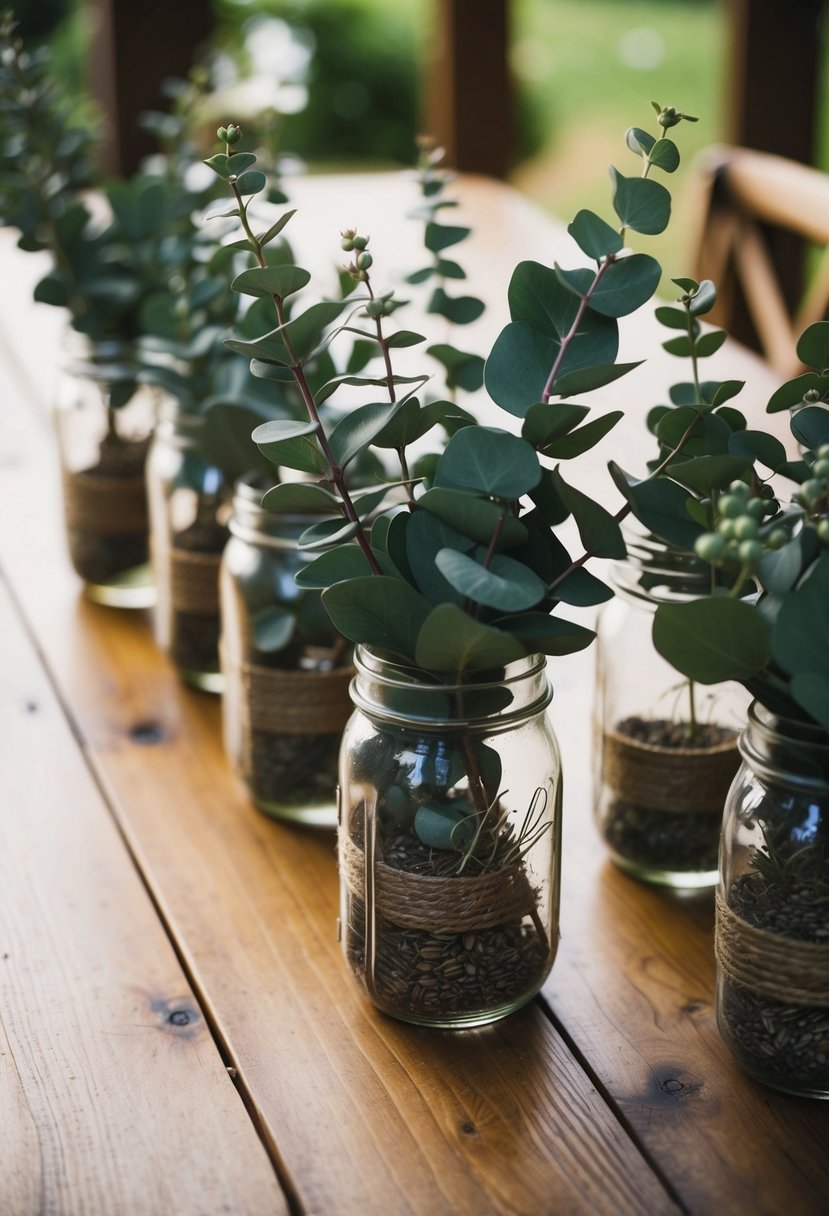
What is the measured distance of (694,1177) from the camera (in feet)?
1.93

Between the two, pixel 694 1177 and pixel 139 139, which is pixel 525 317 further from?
pixel 139 139

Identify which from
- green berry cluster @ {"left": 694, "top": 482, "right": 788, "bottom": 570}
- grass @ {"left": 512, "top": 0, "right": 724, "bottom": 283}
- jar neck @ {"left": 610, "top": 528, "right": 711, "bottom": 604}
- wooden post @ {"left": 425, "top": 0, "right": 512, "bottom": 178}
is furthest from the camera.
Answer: grass @ {"left": 512, "top": 0, "right": 724, "bottom": 283}

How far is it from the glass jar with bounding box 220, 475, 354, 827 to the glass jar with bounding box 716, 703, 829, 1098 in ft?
0.94

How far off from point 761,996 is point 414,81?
231 inches

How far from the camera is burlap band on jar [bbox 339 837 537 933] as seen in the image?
638 millimetres

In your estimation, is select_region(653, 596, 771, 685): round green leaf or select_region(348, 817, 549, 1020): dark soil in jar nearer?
select_region(653, 596, 771, 685): round green leaf

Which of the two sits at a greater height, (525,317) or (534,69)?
(525,317)

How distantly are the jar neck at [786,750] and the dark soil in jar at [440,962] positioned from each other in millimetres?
144

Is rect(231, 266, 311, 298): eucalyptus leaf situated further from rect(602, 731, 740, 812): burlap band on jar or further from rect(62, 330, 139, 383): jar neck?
rect(62, 330, 139, 383): jar neck

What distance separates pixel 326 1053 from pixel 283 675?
244 millimetres

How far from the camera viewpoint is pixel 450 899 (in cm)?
64

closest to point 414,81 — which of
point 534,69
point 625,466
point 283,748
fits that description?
point 534,69

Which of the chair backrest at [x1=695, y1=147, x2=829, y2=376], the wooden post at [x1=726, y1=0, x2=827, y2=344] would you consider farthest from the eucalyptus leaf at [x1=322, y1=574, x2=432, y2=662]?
the wooden post at [x1=726, y1=0, x2=827, y2=344]

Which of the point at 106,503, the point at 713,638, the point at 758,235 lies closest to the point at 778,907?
the point at 713,638
